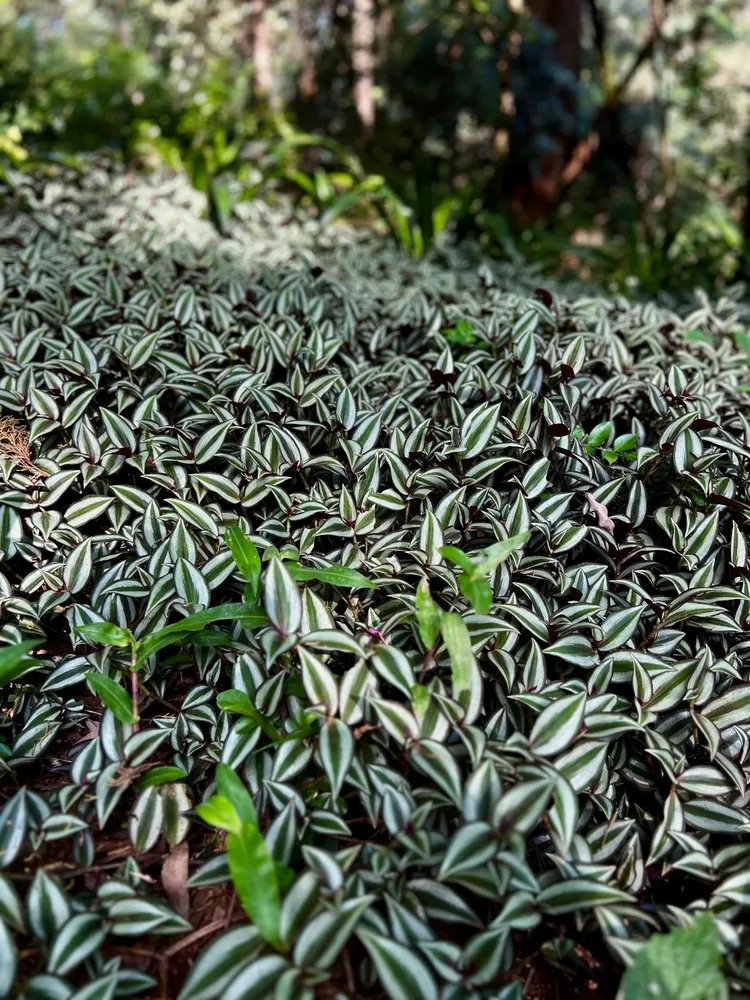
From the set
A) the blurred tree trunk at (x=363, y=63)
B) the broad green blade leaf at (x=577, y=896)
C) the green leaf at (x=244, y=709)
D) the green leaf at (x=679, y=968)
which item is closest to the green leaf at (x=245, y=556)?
the green leaf at (x=244, y=709)

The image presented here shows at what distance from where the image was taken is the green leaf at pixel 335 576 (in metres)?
1.35

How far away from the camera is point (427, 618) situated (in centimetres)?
125

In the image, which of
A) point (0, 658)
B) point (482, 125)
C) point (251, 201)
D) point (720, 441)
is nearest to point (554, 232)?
point (251, 201)

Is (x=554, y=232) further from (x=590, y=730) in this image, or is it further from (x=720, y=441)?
(x=590, y=730)

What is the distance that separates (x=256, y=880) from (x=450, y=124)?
6.83 m

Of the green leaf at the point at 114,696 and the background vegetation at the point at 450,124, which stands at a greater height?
the background vegetation at the point at 450,124

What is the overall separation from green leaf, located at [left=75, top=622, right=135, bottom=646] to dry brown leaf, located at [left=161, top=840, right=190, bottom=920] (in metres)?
0.37

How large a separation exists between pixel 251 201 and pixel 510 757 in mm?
3582

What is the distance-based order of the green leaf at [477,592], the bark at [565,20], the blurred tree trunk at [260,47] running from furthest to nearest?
the blurred tree trunk at [260,47], the bark at [565,20], the green leaf at [477,592]

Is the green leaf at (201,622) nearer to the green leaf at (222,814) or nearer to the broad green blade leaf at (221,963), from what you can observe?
the green leaf at (222,814)

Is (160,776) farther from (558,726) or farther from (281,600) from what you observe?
(558,726)

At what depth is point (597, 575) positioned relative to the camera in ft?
5.01

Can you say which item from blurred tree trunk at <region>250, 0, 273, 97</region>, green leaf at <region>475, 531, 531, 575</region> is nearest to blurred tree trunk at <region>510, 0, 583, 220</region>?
blurred tree trunk at <region>250, 0, 273, 97</region>

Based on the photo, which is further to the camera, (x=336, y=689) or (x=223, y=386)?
(x=223, y=386)
